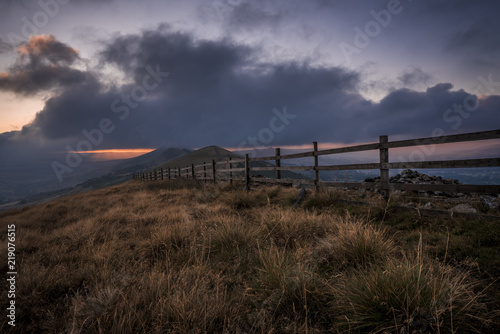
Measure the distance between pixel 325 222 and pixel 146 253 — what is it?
318 centimetres

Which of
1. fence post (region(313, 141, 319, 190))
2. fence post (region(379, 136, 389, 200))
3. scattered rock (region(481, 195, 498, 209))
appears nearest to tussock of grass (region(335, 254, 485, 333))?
fence post (region(379, 136, 389, 200))

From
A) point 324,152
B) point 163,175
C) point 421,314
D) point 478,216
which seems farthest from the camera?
point 163,175

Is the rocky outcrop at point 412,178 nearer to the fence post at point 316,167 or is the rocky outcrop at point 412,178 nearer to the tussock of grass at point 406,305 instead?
the fence post at point 316,167

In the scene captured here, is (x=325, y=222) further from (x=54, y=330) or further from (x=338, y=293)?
(x=54, y=330)

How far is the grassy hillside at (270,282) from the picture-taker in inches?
70.5

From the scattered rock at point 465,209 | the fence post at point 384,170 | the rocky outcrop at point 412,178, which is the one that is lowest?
the scattered rock at point 465,209

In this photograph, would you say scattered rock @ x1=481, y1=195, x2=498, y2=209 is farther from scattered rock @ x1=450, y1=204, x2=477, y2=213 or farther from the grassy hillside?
the grassy hillside

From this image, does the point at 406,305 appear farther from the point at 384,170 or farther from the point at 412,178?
the point at 412,178

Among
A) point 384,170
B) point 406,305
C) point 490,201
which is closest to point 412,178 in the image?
point 490,201

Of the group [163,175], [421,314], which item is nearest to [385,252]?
[421,314]

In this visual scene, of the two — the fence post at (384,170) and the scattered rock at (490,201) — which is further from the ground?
the fence post at (384,170)

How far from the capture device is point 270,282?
2.29m

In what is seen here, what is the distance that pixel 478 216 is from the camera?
4180mm

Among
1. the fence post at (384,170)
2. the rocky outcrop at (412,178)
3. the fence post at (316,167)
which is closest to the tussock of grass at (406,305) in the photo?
the fence post at (384,170)
